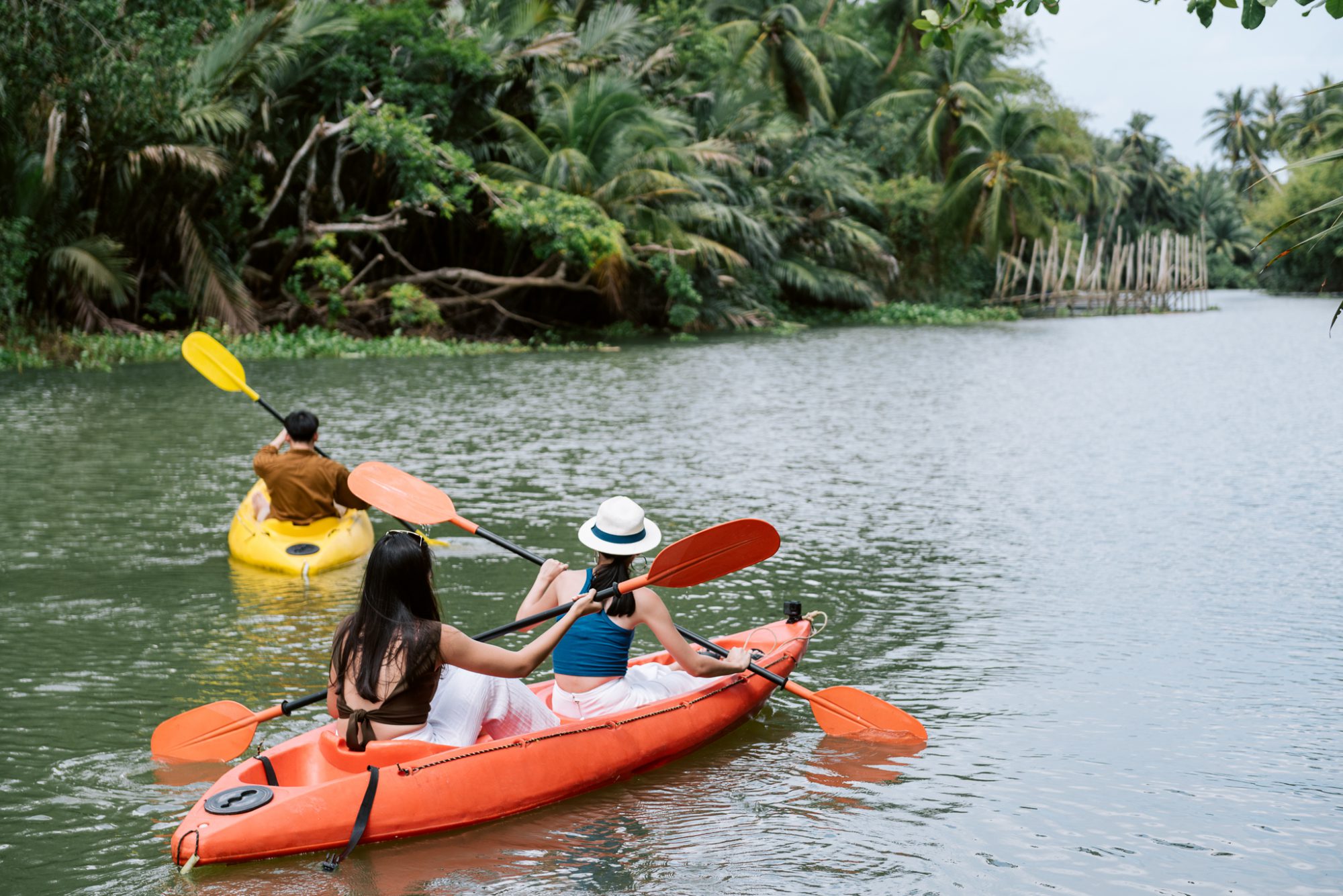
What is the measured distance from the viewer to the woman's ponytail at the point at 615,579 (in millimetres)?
4520

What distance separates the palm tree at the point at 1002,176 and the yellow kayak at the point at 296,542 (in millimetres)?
32298

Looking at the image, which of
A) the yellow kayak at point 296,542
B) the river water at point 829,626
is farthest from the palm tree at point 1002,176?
the yellow kayak at point 296,542

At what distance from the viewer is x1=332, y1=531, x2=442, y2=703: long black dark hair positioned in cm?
388

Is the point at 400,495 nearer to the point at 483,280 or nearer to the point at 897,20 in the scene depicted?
the point at 483,280

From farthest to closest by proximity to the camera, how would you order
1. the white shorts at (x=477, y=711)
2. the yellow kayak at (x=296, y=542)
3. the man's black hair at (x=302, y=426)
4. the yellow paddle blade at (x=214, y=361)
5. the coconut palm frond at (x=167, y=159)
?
the coconut palm frond at (x=167, y=159) → the yellow paddle blade at (x=214, y=361) → the yellow kayak at (x=296, y=542) → the man's black hair at (x=302, y=426) → the white shorts at (x=477, y=711)

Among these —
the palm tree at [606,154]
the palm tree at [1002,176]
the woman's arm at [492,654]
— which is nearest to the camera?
the woman's arm at [492,654]

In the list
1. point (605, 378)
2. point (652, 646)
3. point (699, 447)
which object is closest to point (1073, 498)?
point (699, 447)

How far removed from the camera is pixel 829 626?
6680 mm

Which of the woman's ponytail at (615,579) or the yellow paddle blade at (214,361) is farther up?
the yellow paddle blade at (214,361)

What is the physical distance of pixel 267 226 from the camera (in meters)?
22.6

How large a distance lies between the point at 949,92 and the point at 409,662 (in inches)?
1470

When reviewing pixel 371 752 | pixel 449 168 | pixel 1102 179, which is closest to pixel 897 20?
pixel 1102 179

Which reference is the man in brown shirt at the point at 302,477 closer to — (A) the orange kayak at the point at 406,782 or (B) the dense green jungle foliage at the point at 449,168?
(A) the orange kayak at the point at 406,782

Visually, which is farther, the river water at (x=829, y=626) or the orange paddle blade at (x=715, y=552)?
the orange paddle blade at (x=715, y=552)
